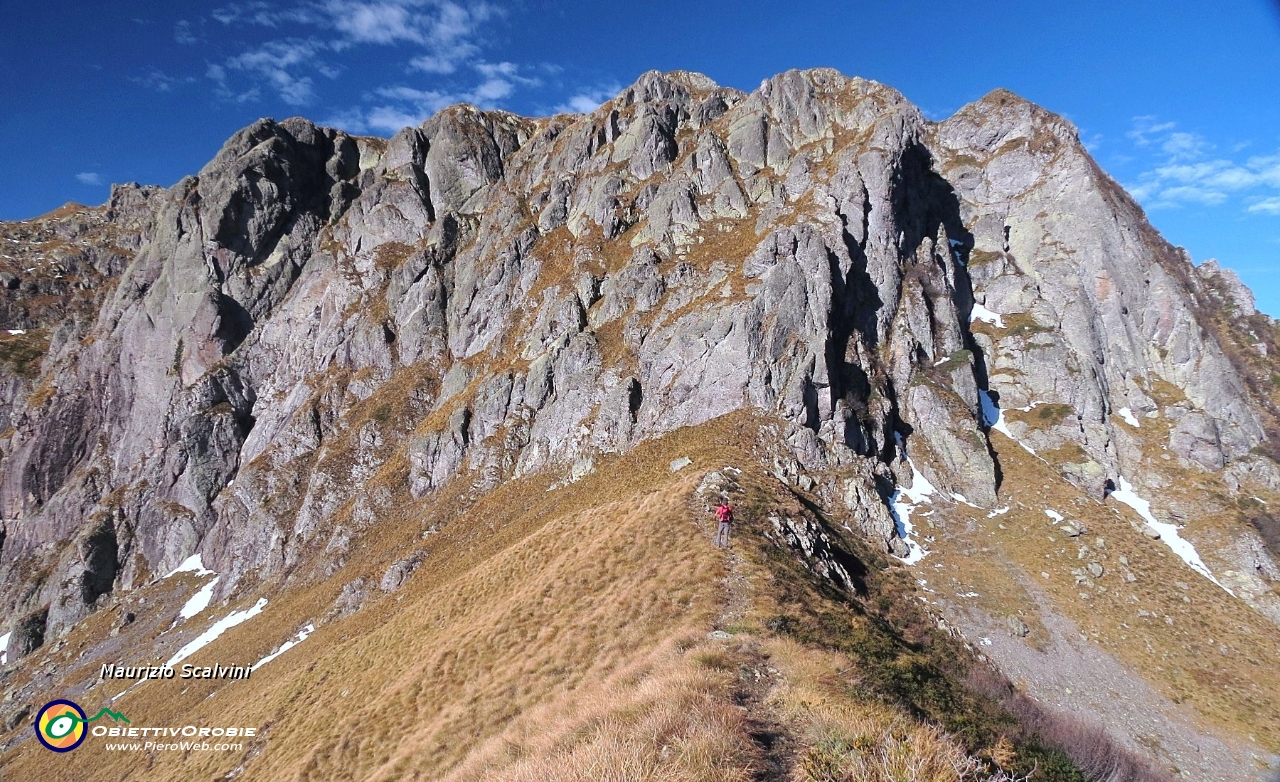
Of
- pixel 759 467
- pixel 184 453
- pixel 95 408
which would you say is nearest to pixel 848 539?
pixel 759 467

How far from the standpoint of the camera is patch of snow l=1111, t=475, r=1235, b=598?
36375 mm

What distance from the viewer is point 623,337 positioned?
160 feet

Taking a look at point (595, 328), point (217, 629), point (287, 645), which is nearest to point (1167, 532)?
point (595, 328)

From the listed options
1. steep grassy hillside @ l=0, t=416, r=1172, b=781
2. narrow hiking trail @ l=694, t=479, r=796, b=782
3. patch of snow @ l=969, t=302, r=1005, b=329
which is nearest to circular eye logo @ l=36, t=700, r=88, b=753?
steep grassy hillside @ l=0, t=416, r=1172, b=781

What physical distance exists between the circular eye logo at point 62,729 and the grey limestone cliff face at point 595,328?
14.8 m

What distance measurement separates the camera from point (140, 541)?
6247 cm

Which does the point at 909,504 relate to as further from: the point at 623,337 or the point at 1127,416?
the point at 1127,416

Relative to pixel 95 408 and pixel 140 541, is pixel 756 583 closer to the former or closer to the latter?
pixel 140 541

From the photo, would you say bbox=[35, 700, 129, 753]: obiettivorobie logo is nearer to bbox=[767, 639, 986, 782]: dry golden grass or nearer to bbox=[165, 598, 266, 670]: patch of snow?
bbox=[165, 598, 266, 670]: patch of snow

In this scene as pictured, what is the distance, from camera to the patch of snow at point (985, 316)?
57.0 metres

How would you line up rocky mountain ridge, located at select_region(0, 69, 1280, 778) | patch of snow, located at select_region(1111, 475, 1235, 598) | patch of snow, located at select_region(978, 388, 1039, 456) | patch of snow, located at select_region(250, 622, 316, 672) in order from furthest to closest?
patch of snow, located at select_region(978, 388, 1039, 456), rocky mountain ridge, located at select_region(0, 69, 1280, 778), patch of snow, located at select_region(1111, 475, 1235, 598), patch of snow, located at select_region(250, 622, 316, 672)

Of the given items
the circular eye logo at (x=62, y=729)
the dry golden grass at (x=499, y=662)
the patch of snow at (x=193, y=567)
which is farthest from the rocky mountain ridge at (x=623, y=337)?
the circular eye logo at (x=62, y=729)

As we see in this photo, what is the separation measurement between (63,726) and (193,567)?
24.6 metres

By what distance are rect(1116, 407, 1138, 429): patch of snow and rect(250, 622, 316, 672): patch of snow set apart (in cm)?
7583
